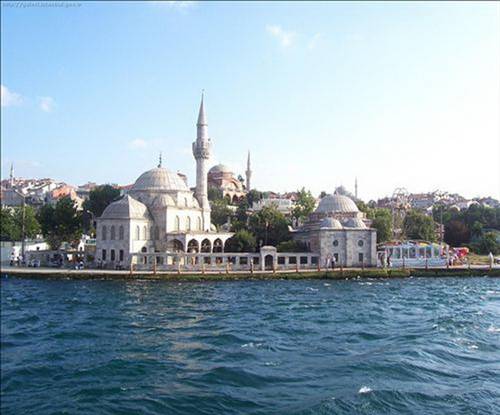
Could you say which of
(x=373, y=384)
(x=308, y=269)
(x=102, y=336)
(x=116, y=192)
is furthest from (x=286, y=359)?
(x=116, y=192)

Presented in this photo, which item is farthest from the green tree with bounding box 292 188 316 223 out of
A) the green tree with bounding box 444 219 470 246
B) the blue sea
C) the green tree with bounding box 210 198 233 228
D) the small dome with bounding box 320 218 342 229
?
the blue sea

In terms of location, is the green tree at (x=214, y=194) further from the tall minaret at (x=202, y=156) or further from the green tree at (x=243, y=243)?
the green tree at (x=243, y=243)

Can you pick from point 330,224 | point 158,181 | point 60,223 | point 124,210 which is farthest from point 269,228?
point 60,223

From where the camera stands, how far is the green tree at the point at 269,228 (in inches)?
1661

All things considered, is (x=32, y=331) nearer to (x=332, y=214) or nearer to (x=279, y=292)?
(x=279, y=292)

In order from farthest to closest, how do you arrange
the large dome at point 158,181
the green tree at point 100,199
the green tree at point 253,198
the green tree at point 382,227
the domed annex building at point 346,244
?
1. the green tree at point 253,198
2. the green tree at point 100,199
3. the green tree at point 382,227
4. the large dome at point 158,181
5. the domed annex building at point 346,244

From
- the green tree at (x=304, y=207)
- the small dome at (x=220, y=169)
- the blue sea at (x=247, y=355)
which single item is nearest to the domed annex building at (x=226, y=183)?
the small dome at (x=220, y=169)

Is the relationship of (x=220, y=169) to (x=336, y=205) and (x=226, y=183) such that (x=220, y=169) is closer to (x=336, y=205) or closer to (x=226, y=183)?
(x=226, y=183)

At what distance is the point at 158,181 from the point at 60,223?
7.91 metres

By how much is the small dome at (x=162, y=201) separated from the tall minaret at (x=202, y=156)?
476 cm

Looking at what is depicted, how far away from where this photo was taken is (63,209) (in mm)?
40969

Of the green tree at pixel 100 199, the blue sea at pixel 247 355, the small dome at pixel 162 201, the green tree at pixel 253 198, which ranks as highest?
the green tree at pixel 253 198

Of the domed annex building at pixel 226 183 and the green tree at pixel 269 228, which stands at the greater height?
the domed annex building at pixel 226 183

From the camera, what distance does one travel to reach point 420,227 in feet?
171
